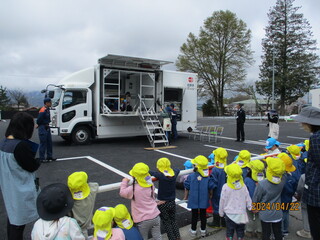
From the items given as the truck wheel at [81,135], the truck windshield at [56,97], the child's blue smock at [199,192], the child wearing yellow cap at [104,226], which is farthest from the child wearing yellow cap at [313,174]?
the truck windshield at [56,97]

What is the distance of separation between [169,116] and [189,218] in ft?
25.8

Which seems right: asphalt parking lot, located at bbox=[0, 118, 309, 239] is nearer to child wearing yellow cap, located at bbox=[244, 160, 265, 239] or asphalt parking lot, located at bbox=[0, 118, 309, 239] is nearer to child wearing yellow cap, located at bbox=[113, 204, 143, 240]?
child wearing yellow cap, located at bbox=[244, 160, 265, 239]

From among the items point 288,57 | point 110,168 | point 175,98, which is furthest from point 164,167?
point 288,57

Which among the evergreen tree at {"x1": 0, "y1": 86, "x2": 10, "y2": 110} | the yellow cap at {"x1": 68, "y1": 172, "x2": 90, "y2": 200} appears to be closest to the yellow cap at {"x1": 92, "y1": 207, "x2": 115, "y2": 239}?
the yellow cap at {"x1": 68, "y1": 172, "x2": 90, "y2": 200}

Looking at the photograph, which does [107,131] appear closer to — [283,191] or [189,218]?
[189,218]

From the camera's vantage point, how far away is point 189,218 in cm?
398

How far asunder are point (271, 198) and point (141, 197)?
1.58 meters

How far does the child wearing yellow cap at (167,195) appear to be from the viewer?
3061 millimetres

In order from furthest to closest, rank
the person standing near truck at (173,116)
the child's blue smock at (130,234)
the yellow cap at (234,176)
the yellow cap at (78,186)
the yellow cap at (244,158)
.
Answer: the person standing near truck at (173,116), the yellow cap at (244,158), the yellow cap at (234,176), the yellow cap at (78,186), the child's blue smock at (130,234)

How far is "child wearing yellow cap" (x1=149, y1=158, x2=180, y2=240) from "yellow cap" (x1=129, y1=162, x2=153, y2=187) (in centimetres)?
28

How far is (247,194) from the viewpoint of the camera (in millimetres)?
2967

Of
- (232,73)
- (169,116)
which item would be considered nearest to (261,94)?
(232,73)

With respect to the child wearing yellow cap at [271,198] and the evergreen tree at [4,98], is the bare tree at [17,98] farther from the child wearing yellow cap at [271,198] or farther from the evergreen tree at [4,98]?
the child wearing yellow cap at [271,198]

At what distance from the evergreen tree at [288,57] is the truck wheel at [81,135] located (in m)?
33.0
